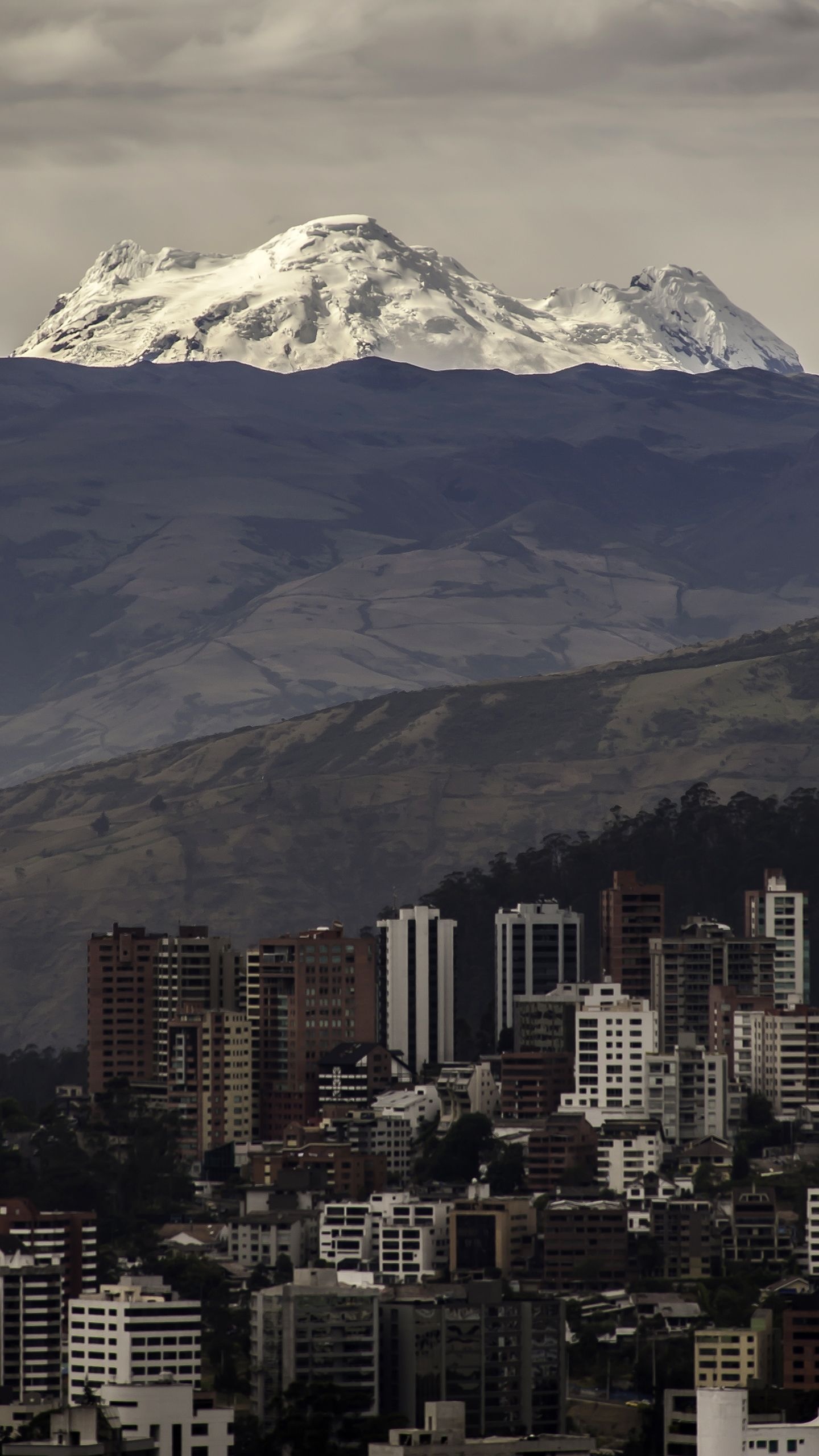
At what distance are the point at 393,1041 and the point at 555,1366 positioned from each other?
53.4 meters

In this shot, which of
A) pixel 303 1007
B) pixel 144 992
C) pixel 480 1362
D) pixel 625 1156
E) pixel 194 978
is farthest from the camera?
pixel 194 978

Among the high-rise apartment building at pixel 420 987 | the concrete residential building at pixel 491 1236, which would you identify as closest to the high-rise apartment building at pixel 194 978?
the high-rise apartment building at pixel 420 987

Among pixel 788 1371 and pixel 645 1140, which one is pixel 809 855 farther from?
pixel 788 1371

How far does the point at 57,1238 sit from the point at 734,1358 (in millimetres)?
21114

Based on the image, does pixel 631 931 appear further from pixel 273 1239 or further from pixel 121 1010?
pixel 273 1239

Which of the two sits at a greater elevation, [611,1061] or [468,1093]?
[611,1061]

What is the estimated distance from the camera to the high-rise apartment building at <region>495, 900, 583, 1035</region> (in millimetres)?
139250

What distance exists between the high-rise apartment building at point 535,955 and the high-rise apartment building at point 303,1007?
32.6 feet

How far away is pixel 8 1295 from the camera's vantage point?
280 feet

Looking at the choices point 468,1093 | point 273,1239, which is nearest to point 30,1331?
point 273,1239

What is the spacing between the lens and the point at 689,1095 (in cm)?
11856

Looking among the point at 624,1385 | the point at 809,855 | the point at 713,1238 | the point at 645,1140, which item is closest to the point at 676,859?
the point at 809,855

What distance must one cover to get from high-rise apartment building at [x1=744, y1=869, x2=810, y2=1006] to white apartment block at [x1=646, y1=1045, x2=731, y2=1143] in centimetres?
1949

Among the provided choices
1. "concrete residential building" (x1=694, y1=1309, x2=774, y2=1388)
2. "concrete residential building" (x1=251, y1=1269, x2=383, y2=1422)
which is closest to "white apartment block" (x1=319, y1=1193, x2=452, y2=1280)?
"concrete residential building" (x1=251, y1=1269, x2=383, y2=1422)
